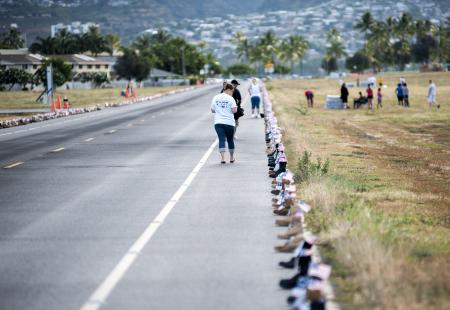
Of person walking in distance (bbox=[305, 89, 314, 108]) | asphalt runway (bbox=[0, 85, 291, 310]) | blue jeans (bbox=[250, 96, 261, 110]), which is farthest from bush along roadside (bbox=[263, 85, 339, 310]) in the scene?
person walking in distance (bbox=[305, 89, 314, 108])

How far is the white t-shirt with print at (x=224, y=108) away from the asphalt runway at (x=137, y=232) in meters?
1.12

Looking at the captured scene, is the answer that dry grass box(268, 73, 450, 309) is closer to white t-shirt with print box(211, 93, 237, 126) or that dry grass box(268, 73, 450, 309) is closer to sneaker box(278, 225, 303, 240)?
sneaker box(278, 225, 303, 240)

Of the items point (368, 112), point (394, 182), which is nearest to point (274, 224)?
point (394, 182)

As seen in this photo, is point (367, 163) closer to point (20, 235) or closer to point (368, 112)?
point (20, 235)

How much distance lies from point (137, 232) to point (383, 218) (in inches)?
126

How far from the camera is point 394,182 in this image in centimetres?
1927

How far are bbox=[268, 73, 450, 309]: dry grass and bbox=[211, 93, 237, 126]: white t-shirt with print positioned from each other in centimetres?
188

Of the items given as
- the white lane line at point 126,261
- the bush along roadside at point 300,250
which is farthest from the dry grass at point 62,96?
the white lane line at point 126,261

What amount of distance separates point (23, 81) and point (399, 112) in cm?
8187

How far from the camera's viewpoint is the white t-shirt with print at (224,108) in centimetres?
2127

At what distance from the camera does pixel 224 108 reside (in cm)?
2133

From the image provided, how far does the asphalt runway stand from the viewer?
8.32m

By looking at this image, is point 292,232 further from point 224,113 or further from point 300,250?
point 224,113

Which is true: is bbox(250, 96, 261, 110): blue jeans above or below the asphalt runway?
below
